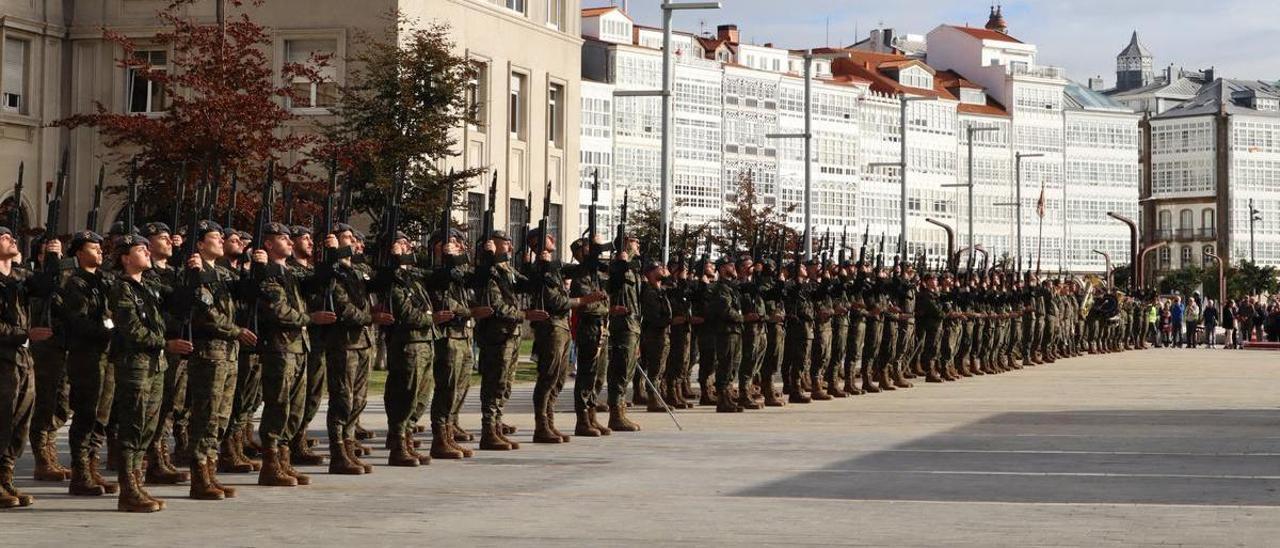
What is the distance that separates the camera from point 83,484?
14656mm

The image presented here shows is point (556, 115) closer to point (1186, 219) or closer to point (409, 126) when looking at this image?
point (409, 126)

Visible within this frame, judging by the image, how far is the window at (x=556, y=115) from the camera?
54725 millimetres

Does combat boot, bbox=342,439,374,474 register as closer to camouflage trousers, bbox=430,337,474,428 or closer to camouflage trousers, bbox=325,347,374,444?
camouflage trousers, bbox=325,347,374,444

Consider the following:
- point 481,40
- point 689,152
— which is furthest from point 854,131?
point 481,40

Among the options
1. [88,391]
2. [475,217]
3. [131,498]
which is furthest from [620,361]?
[475,217]

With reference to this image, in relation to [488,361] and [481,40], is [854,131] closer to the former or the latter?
[481,40]

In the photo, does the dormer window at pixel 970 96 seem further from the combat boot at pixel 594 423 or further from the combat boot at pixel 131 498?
the combat boot at pixel 131 498

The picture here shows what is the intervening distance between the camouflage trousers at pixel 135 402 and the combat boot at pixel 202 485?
517 mm

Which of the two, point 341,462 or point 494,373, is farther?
point 494,373

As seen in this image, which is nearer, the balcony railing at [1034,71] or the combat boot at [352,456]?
the combat boot at [352,456]

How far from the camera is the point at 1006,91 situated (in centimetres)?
13988

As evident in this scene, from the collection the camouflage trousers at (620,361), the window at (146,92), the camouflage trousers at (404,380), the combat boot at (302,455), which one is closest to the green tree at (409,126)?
the window at (146,92)

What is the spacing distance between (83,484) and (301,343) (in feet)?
6.17

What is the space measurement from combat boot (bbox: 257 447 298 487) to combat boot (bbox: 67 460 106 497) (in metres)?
1.26
